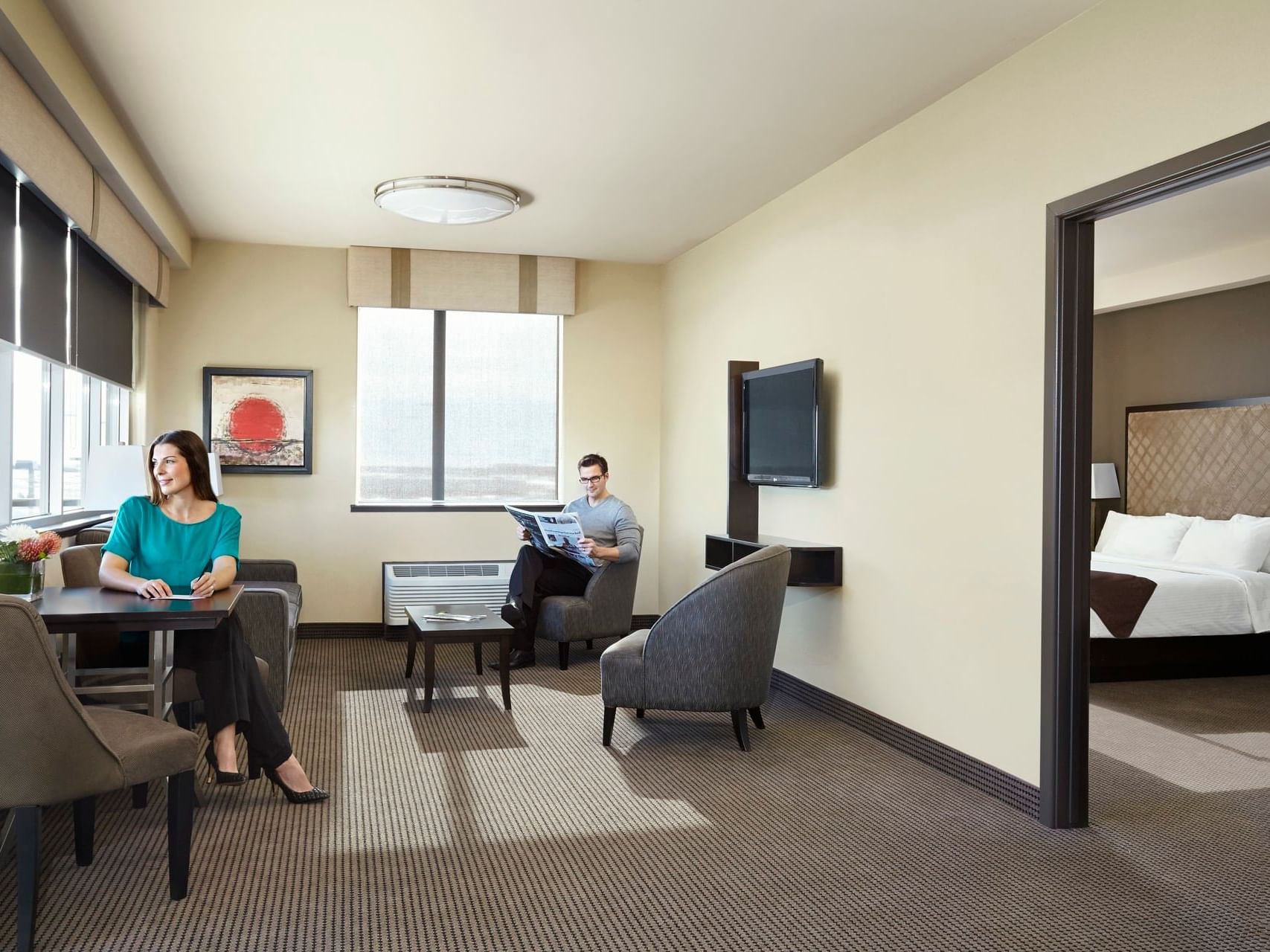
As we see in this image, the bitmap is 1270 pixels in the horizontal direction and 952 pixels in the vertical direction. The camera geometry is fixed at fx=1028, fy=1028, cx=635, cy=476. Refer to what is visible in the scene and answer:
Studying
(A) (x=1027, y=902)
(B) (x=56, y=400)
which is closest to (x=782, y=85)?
(A) (x=1027, y=902)

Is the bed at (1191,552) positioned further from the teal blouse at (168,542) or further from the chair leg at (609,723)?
the teal blouse at (168,542)

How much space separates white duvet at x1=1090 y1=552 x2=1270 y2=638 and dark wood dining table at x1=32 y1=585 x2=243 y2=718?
4.54m

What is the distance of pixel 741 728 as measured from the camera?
431cm

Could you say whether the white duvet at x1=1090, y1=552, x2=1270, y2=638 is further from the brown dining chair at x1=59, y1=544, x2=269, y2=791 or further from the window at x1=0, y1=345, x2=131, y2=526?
the window at x1=0, y1=345, x2=131, y2=526

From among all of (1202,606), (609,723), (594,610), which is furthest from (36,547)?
(1202,606)

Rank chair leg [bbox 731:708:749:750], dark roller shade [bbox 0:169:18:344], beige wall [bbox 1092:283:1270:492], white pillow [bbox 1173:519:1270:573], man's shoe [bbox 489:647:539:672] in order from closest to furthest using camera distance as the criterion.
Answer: dark roller shade [bbox 0:169:18:344] < chair leg [bbox 731:708:749:750] < man's shoe [bbox 489:647:539:672] < white pillow [bbox 1173:519:1270:573] < beige wall [bbox 1092:283:1270:492]

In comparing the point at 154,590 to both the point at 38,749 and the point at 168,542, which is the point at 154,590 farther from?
the point at 38,749

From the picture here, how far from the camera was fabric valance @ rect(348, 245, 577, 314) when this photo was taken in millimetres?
6852

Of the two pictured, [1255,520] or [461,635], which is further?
[1255,520]

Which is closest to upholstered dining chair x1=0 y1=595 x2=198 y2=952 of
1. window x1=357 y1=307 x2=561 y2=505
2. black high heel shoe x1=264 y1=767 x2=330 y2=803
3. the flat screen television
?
black high heel shoe x1=264 y1=767 x2=330 y2=803

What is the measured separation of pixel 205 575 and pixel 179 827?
0.91 metres

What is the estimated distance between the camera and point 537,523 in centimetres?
584

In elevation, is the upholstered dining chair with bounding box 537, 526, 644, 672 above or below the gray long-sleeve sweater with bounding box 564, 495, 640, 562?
below

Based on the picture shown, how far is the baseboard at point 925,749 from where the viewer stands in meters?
3.56
